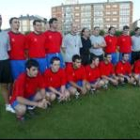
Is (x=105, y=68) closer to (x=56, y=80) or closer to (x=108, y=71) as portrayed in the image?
(x=108, y=71)

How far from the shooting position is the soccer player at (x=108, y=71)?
10.3 meters

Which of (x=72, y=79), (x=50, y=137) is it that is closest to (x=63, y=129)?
(x=50, y=137)

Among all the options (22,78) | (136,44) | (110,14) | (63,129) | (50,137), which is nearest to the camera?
(50,137)

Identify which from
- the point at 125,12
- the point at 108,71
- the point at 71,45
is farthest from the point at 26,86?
the point at 125,12

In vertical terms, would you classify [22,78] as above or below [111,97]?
above

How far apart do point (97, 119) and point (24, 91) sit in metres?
1.48

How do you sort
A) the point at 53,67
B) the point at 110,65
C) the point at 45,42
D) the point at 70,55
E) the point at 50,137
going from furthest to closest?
the point at 110,65 → the point at 70,55 → the point at 45,42 → the point at 53,67 → the point at 50,137

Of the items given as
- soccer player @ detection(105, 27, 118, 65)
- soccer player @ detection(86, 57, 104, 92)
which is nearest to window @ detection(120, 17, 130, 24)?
soccer player @ detection(105, 27, 118, 65)

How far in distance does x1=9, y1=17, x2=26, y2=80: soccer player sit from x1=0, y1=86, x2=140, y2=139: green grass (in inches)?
36.8

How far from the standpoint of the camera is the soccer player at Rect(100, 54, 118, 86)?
10.3 metres

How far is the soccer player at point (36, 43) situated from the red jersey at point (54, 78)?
0.36 m

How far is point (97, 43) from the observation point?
10586 millimetres

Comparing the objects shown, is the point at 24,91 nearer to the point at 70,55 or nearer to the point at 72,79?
the point at 72,79

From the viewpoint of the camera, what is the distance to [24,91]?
699cm
